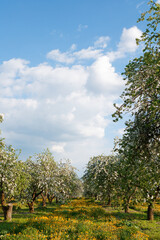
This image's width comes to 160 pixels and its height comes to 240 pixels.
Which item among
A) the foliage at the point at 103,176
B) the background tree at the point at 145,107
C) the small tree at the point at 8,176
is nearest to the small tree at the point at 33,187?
the small tree at the point at 8,176

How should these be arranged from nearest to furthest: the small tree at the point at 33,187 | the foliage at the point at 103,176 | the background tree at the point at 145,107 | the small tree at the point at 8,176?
the background tree at the point at 145,107
the small tree at the point at 8,176
the small tree at the point at 33,187
the foliage at the point at 103,176

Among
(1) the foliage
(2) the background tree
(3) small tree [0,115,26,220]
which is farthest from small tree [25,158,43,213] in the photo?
(2) the background tree

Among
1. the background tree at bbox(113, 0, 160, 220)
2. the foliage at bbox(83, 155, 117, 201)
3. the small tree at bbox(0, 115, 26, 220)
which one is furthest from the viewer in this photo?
the foliage at bbox(83, 155, 117, 201)

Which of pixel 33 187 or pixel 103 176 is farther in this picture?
pixel 103 176

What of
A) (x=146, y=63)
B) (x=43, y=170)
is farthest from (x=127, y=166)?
(x=43, y=170)

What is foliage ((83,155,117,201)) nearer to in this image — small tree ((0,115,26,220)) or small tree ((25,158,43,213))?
small tree ((25,158,43,213))

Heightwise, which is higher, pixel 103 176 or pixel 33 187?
pixel 103 176

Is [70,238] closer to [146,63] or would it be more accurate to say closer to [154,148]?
[154,148]

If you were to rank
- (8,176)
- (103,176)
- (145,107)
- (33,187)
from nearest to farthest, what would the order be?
(145,107)
(8,176)
(33,187)
(103,176)

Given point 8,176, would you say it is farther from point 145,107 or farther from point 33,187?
point 145,107

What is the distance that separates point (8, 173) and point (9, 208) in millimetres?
3418

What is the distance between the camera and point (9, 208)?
66.3 ft

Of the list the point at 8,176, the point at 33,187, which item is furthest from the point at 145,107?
the point at 33,187

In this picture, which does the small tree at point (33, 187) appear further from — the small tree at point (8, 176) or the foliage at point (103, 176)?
the foliage at point (103, 176)
